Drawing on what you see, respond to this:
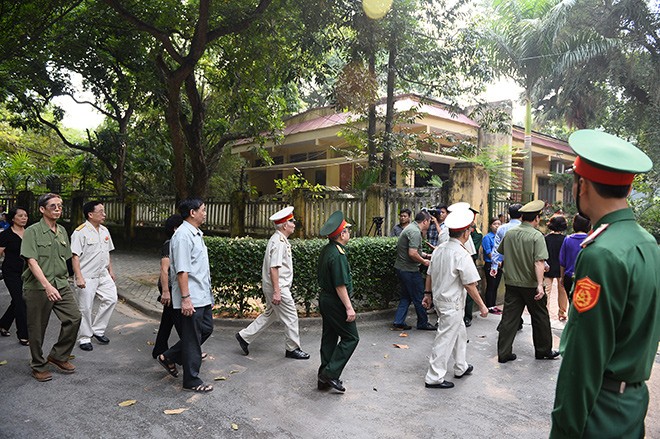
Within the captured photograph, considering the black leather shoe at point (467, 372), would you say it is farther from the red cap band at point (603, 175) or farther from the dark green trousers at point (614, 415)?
Result: the red cap band at point (603, 175)

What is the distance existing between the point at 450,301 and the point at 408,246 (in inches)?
85.9

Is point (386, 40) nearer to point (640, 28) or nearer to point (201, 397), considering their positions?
point (201, 397)

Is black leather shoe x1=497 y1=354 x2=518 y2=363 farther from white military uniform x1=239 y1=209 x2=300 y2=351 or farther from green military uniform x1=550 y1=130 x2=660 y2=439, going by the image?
green military uniform x1=550 y1=130 x2=660 y2=439

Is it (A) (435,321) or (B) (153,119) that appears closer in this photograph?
(A) (435,321)

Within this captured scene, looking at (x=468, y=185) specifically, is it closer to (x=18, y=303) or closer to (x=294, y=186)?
(x=294, y=186)

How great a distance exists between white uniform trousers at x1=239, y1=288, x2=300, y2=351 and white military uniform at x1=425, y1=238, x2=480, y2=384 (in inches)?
66.9

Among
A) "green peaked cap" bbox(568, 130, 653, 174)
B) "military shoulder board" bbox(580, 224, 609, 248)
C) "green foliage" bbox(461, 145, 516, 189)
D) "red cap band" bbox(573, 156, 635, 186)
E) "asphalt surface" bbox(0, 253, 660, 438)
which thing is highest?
"green foliage" bbox(461, 145, 516, 189)

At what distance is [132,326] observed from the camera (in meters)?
7.29

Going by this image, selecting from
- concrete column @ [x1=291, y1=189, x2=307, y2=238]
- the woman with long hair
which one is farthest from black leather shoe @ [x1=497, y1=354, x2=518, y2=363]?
concrete column @ [x1=291, y1=189, x2=307, y2=238]

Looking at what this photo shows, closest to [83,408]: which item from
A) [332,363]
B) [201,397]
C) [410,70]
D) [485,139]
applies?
[201,397]

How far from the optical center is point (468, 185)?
907cm

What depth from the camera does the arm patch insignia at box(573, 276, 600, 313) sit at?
1.90 m

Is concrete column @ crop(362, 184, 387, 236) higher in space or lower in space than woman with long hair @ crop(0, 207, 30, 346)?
higher

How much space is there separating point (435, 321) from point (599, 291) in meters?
6.19
